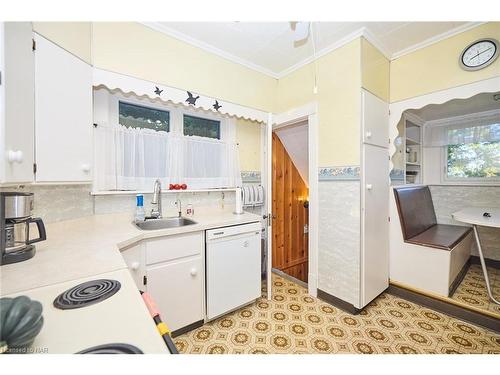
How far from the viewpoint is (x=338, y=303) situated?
2039 mm

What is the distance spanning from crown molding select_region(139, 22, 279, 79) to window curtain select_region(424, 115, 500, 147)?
285 centimetres

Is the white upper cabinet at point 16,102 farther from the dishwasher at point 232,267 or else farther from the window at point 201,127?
the window at point 201,127

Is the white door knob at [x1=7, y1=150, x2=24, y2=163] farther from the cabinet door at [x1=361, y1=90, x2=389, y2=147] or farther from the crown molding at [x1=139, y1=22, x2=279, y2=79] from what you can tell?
the cabinet door at [x1=361, y1=90, x2=389, y2=147]

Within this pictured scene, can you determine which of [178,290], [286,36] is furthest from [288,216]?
[286,36]

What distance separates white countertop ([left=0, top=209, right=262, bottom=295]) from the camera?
2.55 ft

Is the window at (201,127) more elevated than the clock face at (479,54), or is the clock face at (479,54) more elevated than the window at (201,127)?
the clock face at (479,54)

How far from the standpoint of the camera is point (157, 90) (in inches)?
69.5

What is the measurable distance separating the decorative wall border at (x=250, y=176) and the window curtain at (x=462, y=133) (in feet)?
9.84

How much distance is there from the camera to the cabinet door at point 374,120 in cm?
189

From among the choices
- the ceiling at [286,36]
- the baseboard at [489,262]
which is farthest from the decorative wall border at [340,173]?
the baseboard at [489,262]

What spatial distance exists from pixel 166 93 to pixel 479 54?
8.84 feet

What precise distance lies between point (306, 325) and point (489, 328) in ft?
4.83
